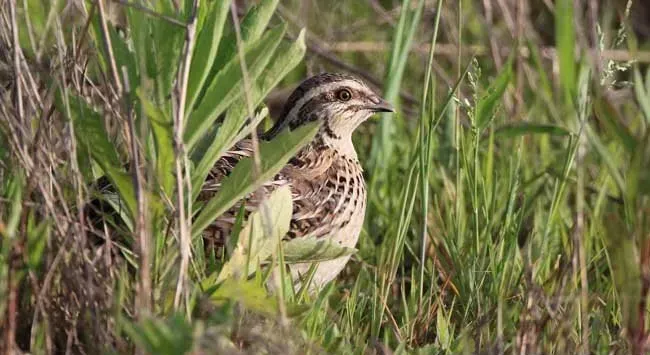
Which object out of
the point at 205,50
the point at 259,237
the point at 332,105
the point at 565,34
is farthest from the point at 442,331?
the point at 332,105

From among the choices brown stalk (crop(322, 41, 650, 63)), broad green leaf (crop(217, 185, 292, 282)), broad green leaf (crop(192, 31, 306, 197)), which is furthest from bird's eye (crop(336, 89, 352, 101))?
brown stalk (crop(322, 41, 650, 63))

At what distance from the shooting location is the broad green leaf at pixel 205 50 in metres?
3.55

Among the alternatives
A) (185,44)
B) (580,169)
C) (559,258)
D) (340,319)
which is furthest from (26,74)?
(559,258)

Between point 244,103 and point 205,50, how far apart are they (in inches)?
7.3

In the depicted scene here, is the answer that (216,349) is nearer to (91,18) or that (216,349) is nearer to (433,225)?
(91,18)

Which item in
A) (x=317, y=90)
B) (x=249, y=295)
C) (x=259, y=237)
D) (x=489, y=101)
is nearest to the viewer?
(x=249, y=295)

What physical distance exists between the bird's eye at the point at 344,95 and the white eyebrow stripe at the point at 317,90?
0.09 ft

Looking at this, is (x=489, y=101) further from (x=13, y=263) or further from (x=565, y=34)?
(x=13, y=263)

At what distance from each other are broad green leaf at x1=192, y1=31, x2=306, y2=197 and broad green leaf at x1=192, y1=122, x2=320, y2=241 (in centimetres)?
8

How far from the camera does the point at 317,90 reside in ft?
16.7

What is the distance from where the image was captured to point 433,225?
506 centimetres

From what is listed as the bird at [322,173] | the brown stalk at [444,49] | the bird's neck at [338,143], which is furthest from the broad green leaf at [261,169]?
the brown stalk at [444,49]

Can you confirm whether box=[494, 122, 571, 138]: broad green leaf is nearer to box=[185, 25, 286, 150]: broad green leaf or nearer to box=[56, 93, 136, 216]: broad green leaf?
box=[185, 25, 286, 150]: broad green leaf

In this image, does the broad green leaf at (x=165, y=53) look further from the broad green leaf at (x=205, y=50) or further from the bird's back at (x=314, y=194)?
the bird's back at (x=314, y=194)
